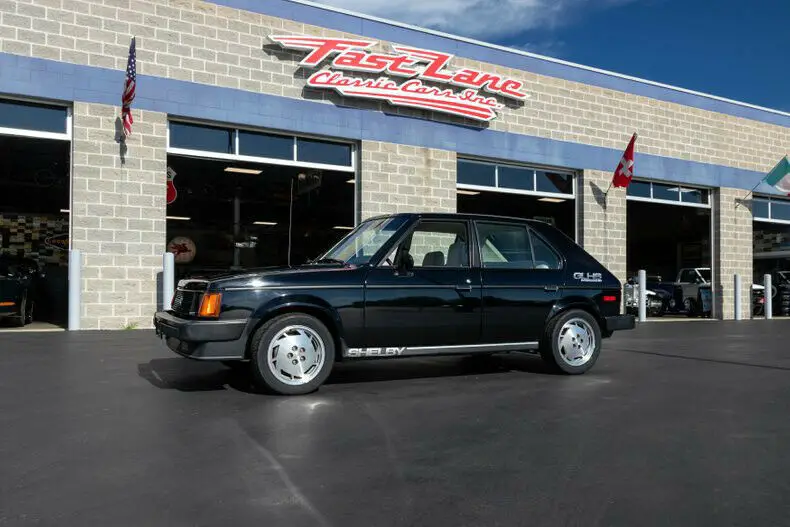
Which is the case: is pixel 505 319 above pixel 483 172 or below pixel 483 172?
below

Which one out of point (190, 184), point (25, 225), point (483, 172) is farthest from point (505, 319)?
point (25, 225)

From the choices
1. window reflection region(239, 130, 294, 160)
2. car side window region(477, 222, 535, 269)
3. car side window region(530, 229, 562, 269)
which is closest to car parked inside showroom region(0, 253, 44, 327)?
window reflection region(239, 130, 294, 160)

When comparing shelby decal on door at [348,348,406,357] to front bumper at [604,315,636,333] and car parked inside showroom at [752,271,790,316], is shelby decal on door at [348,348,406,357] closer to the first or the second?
front bumper at [604,315,636,333]

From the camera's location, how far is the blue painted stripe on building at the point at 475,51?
12797mm

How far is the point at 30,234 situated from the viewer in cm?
2091

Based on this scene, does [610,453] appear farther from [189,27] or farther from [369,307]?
[189,27]

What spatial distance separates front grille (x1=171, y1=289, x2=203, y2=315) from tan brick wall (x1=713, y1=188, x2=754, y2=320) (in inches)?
670

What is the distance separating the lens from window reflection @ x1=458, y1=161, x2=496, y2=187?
592 inches

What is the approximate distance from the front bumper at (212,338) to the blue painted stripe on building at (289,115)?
24.9ft

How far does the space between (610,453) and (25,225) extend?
21717mm

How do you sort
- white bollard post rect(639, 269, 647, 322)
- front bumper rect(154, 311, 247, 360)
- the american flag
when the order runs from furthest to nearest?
white bollard post rect(639, 269, 647, 322) → the american flag → front bumper rect(154, 311, 247, 360)

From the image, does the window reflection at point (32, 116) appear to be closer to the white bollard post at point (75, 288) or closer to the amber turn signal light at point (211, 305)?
the white bollard post at point (75, 288)

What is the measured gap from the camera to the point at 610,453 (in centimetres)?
385

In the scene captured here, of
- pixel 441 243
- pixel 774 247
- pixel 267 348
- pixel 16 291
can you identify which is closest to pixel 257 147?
pixel 16 291
